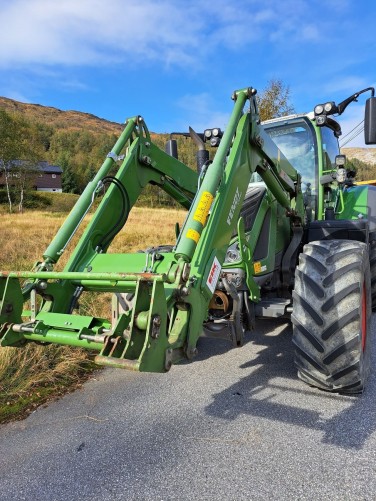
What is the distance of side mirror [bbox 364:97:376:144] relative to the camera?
3.40 m

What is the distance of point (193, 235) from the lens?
2574mm

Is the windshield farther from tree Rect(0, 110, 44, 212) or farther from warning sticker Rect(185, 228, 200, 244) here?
tree Rect(0, 110, 44, 212)

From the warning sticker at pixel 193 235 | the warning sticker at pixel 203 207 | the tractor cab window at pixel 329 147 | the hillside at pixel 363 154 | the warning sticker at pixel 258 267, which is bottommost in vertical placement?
the warning sticker at pixel 258 267

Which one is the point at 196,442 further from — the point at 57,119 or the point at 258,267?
the point at 57,119

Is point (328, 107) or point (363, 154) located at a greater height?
point (363, 154)

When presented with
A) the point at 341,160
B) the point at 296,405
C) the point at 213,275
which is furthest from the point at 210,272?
A: the point at 341,160

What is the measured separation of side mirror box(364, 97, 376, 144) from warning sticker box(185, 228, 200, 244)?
185cm

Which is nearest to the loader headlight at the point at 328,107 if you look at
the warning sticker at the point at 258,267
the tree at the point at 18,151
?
the warning sticker at the point at 258,267

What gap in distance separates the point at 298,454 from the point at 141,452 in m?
0.96

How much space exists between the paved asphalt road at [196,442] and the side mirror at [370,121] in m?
2.06

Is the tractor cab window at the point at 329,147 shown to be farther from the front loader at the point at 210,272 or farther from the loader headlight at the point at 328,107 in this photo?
the loader headlight at the point at 328,107

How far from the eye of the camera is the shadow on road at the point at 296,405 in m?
2.72

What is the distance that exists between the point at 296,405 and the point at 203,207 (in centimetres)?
167

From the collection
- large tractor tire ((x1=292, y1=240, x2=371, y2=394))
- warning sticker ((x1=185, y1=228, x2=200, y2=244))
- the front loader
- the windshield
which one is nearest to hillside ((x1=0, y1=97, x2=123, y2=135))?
the windshield
